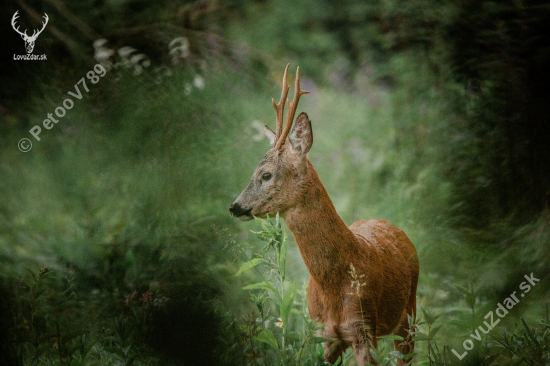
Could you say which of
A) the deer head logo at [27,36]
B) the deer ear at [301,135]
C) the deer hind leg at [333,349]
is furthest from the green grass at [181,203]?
the deer ear at [301,135]

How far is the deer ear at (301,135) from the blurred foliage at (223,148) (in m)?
0.85

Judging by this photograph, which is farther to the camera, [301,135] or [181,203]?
[181,203]

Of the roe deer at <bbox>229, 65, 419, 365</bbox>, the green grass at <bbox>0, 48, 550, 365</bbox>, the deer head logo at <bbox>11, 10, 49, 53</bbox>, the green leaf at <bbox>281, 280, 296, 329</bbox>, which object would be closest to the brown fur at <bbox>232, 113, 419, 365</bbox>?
the roe deer at <bbox>229, 65, 419, 365</bbox>

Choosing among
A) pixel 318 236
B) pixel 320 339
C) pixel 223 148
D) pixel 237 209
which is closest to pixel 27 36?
pixel 223 148

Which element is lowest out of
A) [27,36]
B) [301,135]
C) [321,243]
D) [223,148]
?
[321,243]

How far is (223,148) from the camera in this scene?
98.2 inches

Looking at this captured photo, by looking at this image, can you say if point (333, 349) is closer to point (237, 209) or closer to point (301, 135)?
point (237, 209)

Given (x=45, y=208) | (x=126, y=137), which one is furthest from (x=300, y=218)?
(x=45, y=208)

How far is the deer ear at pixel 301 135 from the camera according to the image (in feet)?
4.71

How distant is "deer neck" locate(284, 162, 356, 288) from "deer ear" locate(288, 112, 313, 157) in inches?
3.4

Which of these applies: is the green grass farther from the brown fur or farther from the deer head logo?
the brown fur

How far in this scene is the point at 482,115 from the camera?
2.40m

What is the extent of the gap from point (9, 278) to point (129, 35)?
1477mm

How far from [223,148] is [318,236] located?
1170 mm
